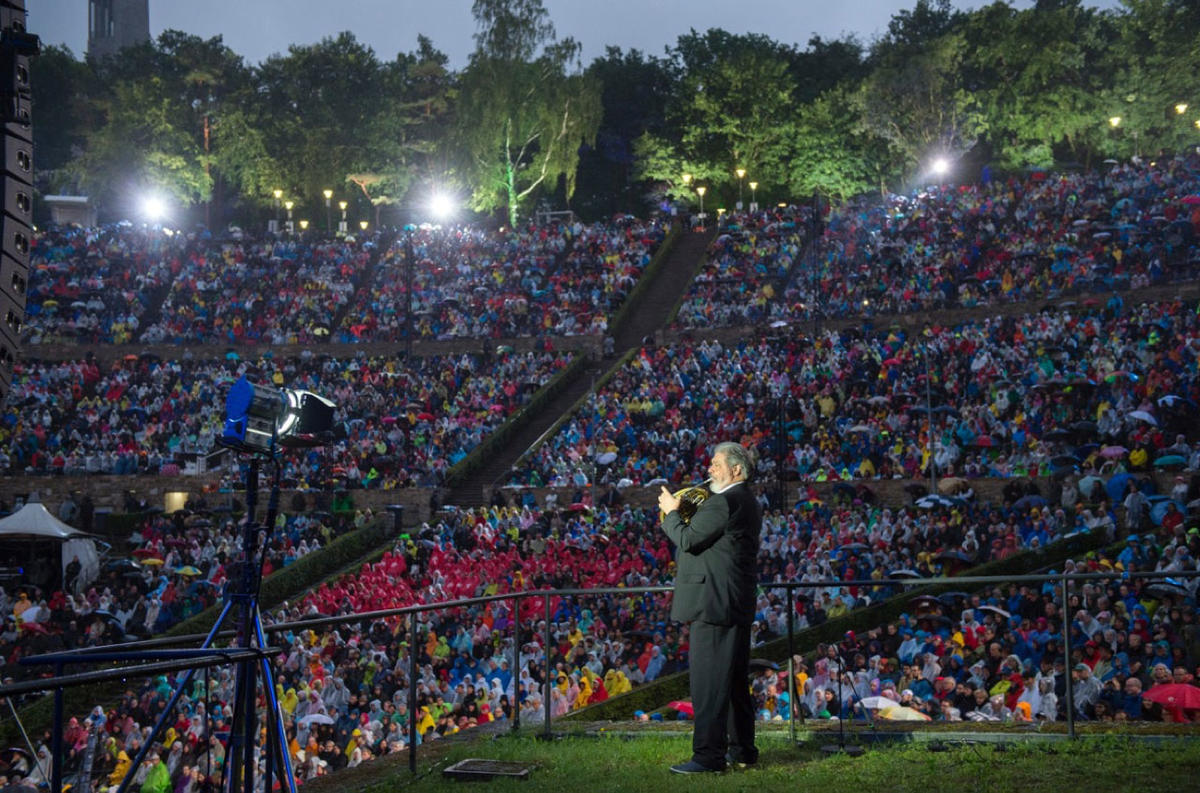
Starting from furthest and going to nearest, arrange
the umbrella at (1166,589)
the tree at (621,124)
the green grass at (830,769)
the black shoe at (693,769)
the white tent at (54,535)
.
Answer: the tree at (621,124)
the white tent at (54,535)
the umbrella at (1166,589)
the black shoe at (693,769)
the green grass at (830,769)

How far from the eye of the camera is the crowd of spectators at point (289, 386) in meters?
28.9

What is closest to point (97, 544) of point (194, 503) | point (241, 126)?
point (194, 503)

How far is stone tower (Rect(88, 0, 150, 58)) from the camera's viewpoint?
104750 millimetres

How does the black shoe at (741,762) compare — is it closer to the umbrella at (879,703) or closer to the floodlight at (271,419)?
the umbrella at (879,703)

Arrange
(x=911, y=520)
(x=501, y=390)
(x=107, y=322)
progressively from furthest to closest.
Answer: (x=107, y=322) < (x=501, y=390) < (x=911, y=520)

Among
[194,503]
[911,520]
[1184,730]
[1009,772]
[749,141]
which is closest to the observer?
[1009,772]

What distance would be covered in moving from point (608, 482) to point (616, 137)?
38851mm

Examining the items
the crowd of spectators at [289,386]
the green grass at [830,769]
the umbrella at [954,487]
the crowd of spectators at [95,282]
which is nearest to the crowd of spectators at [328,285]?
the crowd of spectators at [95,282]

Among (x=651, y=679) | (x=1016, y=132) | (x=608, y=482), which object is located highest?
(x=1016, y=132)

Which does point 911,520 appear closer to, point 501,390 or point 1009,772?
point 1009,772

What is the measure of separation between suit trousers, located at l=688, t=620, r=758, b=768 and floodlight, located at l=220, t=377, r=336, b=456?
2221 millimetres

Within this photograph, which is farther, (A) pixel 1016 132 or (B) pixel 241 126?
(B) pixel 241 126

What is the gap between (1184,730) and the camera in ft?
20.2

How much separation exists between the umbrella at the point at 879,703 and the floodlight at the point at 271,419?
496 cm
